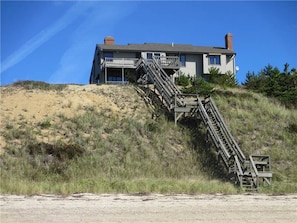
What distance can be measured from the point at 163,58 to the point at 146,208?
30.8m

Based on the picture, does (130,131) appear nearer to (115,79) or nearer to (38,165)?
(38,165)

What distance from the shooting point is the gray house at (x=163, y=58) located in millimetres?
42938

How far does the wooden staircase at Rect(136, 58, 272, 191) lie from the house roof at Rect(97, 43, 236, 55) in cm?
1303

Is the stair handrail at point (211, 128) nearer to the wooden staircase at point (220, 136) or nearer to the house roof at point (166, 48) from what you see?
the wooden staircase at point (220, 136)

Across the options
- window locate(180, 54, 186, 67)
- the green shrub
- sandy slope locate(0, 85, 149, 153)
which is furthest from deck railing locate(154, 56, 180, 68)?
sandy slope locate(0, 85, 149, 153)

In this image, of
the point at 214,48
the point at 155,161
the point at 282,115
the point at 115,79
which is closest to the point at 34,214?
the point at 155,161

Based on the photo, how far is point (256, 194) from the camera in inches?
701

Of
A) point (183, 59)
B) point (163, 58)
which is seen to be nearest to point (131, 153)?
point (163, 58)

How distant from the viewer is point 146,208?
13203 mm

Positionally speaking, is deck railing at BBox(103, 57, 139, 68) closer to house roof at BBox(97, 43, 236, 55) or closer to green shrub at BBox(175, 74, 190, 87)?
house roof at BBox(97, 43, 236, 55)

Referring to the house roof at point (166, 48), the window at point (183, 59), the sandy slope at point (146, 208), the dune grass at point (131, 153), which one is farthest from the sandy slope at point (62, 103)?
the window at point (183, 59)

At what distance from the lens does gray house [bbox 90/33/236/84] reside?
141 ft

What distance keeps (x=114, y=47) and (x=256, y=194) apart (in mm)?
32351

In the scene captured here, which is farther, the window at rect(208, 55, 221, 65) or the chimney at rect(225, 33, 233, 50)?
the chimney at rect(225, 33, 233, 50)
